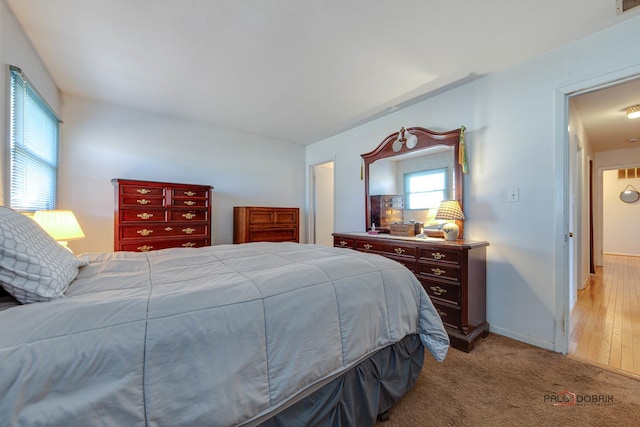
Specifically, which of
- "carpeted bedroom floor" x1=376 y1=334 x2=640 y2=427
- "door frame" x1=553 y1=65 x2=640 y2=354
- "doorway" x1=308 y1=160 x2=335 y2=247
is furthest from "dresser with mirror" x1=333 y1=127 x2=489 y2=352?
"doorway" x1=308 y1=160 x2=335 y2=247

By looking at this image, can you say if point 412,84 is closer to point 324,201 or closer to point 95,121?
point 324,201

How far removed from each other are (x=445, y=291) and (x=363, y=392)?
1.28 m

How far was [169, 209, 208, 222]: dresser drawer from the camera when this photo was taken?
316 centimetres

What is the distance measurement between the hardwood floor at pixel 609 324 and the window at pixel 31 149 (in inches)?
176

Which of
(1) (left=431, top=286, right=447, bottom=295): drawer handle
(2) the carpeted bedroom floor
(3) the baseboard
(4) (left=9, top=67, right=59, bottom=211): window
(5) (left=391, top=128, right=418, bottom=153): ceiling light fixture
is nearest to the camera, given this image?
(2) the carpeted bedroom floor

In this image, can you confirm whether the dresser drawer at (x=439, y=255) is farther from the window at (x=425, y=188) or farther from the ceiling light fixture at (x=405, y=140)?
the ceiling light fixture at (x=405, y=140)

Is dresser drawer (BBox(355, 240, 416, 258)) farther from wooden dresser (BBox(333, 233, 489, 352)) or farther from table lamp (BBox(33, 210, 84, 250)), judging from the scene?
table lamp (BBox(33, 210, 84, 250))

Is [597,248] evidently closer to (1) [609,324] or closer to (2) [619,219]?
(2) [619,219]

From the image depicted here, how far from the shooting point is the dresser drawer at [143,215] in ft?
9.35

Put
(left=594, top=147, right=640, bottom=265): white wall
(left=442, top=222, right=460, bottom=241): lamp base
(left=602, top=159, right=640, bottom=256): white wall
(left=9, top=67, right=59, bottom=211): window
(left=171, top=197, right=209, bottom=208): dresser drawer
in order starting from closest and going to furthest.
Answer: (left=9, top=67, right=59, bottom=211): window
(left=442, top=222, right=460, bottom=241): lamp base
(left=171, top=197, right=209, bottom=208): dresser drawer
(left=594, top=147, right=640, bottom=265): white wall
(left=602, top=159, right=640, bottom=256): white wall

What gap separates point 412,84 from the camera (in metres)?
2.58

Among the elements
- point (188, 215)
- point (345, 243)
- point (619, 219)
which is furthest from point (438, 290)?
point (619, 219)

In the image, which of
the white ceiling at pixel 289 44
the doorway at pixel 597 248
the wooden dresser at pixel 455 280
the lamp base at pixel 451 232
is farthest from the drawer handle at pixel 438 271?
the white ceiling at pixel 289 44

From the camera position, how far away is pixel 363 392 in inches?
48.2
